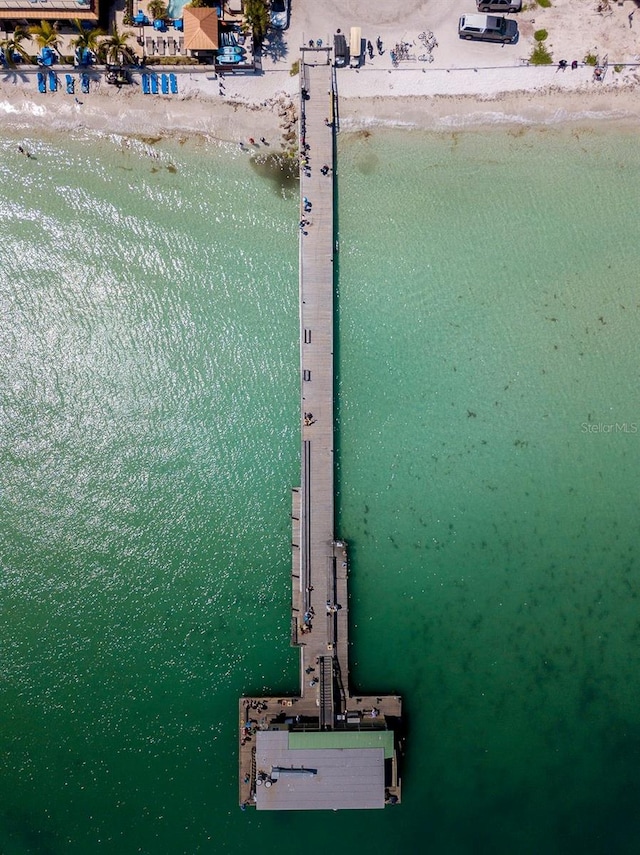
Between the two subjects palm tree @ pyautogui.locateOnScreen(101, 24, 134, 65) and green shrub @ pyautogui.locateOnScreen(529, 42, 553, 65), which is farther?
green shrub @ pyautogui.locateOnScreen(529, 42, 553, 65)

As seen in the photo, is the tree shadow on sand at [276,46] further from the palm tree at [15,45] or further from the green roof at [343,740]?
the green roof at [343,740]

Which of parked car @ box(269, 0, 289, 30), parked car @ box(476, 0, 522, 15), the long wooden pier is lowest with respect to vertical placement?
the long wooden pier

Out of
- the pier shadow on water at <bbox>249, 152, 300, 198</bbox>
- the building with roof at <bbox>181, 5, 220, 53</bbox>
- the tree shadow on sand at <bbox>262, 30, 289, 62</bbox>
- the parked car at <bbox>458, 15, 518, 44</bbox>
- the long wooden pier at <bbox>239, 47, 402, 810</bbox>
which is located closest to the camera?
the building with roof at <bbox>181, 5, 220, 53</bbox>

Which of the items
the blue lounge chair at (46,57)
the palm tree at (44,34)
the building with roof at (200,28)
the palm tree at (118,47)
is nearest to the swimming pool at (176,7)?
the building with roof at (200,28)

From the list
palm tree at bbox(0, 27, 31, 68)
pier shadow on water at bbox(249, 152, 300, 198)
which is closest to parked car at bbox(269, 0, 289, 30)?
pier shadow on water at bbox(249, 152, 300, 198)

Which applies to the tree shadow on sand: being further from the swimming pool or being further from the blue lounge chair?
the blue lounge chair

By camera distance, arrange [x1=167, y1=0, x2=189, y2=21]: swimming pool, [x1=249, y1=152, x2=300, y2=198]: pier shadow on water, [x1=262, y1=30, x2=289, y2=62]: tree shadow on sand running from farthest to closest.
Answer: [x1=249, y1=152, x2=300, y2=198]: pier shadow on water < [x1=262, y1=30, x2=289, y2=62]: tree shadow on sand < [x1=167, y1=0, x2=189, y2=21]: swimming pool
